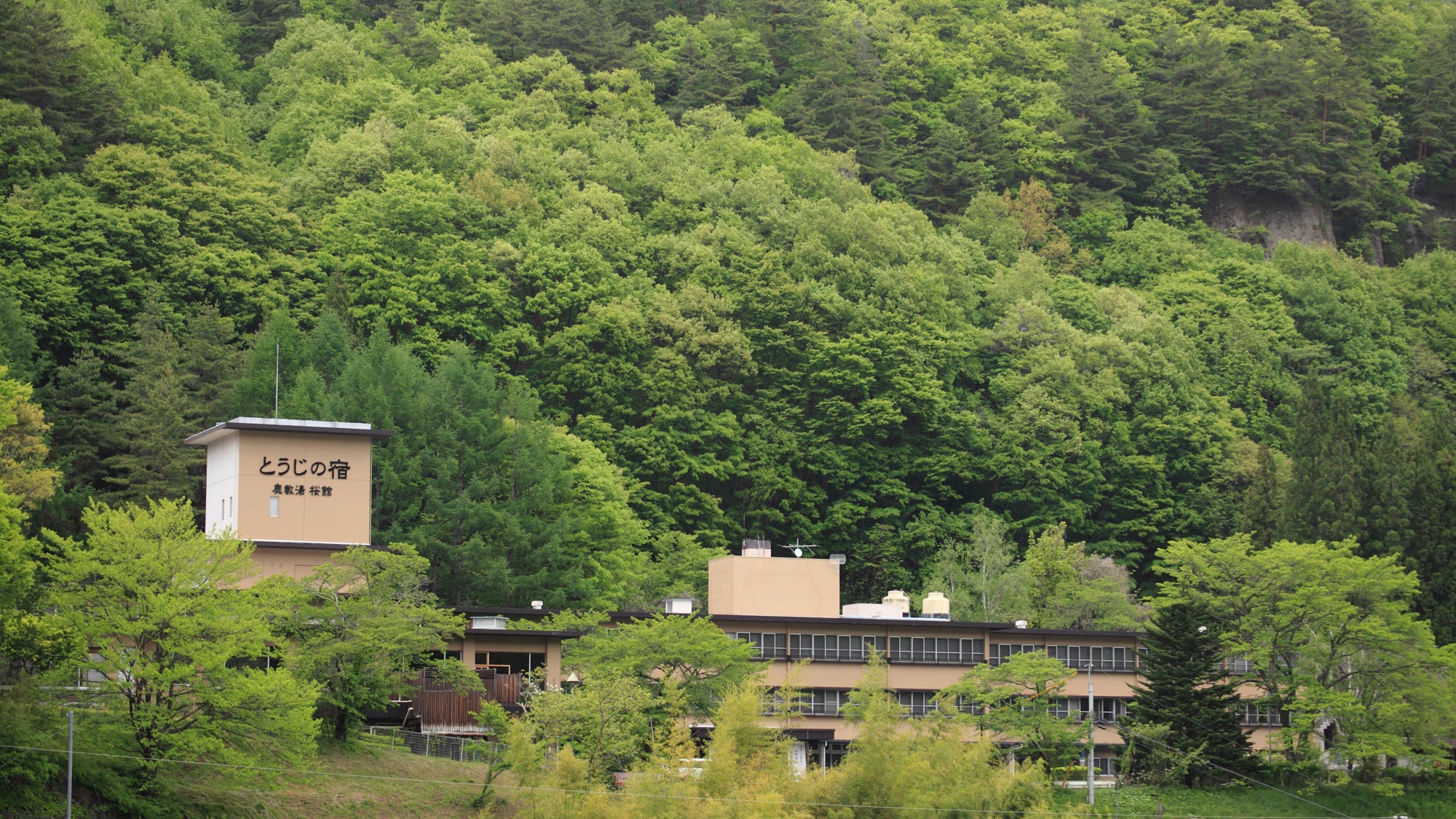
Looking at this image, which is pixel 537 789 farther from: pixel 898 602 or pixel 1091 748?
pixel 898 602

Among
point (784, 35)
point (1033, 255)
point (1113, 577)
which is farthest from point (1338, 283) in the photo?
point (784, 35)

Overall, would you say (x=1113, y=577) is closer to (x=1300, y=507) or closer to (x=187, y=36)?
(x=1300, y=507)

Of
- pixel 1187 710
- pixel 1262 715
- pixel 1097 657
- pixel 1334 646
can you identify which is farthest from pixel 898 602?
pixel 1334 646

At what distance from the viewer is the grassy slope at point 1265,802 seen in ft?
186

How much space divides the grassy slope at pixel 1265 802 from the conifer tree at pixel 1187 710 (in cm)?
98

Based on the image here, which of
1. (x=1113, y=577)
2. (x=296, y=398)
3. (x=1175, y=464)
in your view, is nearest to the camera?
(x=296, y=398)

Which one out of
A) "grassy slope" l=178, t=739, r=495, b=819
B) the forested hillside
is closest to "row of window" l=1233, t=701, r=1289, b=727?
the forested hillside

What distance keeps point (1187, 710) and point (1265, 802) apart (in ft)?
12.3

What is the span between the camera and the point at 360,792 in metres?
49.0

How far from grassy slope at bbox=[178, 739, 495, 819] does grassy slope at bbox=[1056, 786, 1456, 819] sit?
705 inches

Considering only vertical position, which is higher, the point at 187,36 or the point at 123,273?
the point at 187,36

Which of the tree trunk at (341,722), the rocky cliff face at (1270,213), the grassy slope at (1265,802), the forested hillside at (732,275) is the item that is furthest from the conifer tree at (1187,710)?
the rocky cliff face at (1270,213)

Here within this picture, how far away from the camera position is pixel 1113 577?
8744cm

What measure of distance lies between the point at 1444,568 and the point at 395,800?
48716 millimetres
